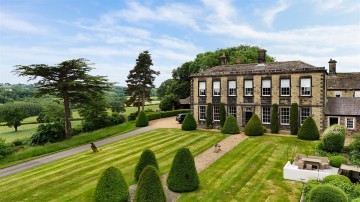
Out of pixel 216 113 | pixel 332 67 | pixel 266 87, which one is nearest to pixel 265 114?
pixel 266 87

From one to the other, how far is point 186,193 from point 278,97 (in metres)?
21.9

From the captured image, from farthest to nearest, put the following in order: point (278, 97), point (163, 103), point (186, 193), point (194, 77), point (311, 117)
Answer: point (163, 103), point (194, 77), point (278, 97), point (311, 117), point (186, 193)

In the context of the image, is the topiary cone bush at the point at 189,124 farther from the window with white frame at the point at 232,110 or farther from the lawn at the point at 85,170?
the window with white frame at the point at 232,110

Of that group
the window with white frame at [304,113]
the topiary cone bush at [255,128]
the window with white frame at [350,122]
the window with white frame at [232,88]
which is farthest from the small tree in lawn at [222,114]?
the window with white frame at [350,122]

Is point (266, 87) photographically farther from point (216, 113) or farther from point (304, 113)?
point (216, 113)

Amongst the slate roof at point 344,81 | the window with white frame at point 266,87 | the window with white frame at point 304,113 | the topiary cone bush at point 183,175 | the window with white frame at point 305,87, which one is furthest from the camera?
the slate roof at point 344,81

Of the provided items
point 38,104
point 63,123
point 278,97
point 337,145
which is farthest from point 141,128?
point 38,104

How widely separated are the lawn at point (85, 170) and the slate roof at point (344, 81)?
28.2 meters

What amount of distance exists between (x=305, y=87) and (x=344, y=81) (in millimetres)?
21533

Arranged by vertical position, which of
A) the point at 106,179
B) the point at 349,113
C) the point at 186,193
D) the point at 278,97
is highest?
the point at 278,97

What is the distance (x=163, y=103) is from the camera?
57.3 meters

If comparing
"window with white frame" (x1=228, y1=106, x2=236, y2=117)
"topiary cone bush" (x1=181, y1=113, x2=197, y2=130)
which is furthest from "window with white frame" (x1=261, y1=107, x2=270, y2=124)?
"topiary cone bush" (x1=181, y1=113, x2=197, y2=130)

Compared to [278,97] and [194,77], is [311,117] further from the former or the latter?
[194,77]

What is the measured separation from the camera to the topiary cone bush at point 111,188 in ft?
39.6
